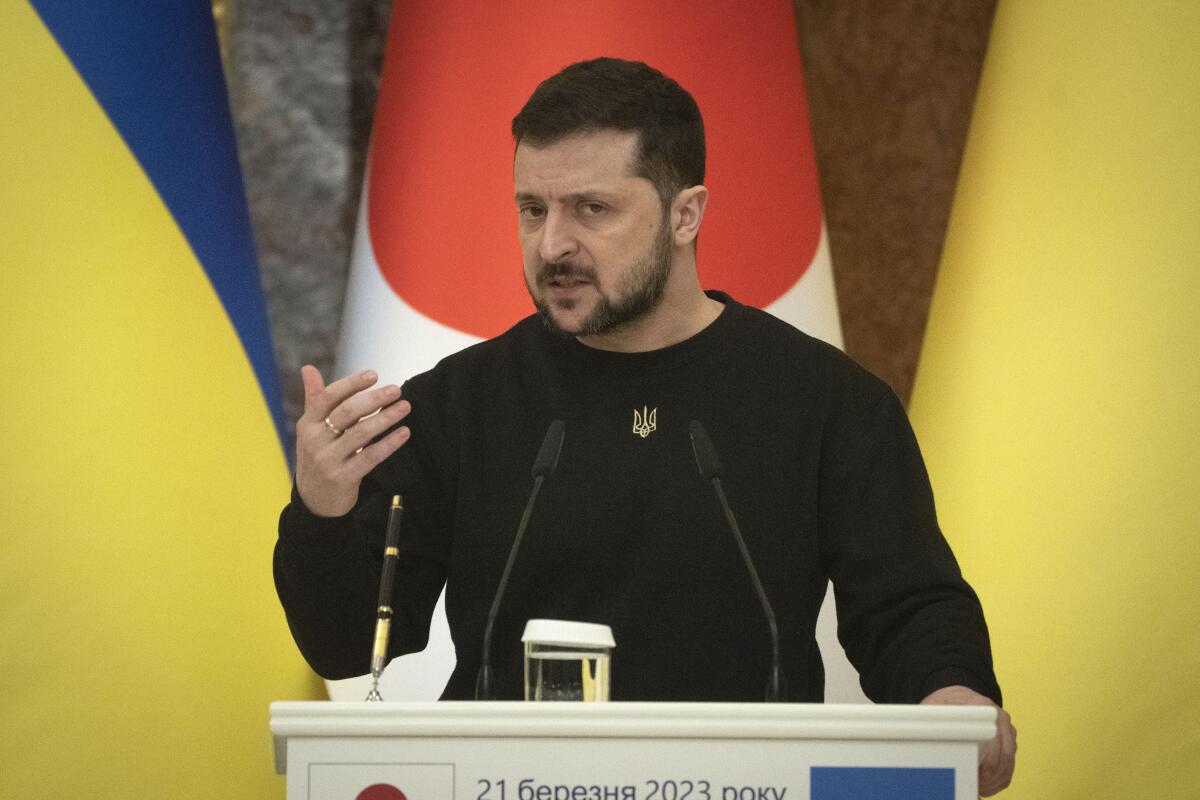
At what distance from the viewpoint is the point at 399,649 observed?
1.89 metres

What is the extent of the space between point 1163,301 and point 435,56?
1489 millimetres

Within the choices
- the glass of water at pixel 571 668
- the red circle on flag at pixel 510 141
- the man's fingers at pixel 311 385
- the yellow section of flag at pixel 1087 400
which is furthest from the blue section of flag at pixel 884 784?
the red circle on flag at pixel 510 141

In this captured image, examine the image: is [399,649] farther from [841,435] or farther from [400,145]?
[400,145]

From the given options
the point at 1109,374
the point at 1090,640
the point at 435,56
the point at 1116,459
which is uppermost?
the point at 435,56

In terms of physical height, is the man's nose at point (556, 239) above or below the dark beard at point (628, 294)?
above

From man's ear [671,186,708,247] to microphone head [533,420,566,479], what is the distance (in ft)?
1.85

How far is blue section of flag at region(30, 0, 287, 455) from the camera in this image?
8.24ft

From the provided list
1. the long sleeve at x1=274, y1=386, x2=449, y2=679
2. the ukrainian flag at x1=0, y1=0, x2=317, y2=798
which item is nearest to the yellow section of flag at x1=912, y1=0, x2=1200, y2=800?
the long sleeve at x1=274, y1=386, x2=449, y2=679

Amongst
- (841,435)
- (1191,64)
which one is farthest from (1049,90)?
(841,435)

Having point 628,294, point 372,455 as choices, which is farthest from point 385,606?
point 628,294

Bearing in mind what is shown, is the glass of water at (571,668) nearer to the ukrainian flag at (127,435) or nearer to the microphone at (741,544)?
the microphone at (741,544)

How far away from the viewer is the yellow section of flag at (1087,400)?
188 cm

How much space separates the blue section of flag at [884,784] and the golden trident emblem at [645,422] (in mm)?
854

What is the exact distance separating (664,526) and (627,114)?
0.58 metres
